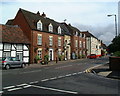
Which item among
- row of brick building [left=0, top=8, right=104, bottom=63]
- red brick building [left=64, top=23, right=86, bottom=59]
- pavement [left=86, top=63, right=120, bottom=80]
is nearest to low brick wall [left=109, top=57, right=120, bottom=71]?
pavement [left=86, top=63, right=120, bottom=80]

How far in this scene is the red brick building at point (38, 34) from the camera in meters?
30.7

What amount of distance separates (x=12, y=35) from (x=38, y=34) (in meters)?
6.20

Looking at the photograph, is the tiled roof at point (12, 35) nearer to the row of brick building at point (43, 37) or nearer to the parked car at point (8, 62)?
the row of brick building at point (43, 37)

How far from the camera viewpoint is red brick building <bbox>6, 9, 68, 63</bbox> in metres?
30.7

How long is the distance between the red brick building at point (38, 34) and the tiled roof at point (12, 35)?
1187 millimetres

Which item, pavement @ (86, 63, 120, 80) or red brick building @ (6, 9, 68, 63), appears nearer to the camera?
pavement @ (86, 63, 120, 80)

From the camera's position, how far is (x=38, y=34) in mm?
32406

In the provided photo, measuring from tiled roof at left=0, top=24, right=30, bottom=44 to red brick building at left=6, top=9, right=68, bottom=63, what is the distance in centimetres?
119

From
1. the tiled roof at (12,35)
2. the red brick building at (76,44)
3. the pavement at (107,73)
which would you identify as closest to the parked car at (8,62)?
the tiled roof at (12,35)

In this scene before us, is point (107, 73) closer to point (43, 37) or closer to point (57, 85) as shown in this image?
point (57, 85)

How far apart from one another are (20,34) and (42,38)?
5257mm

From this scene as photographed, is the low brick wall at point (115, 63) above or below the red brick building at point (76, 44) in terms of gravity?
below

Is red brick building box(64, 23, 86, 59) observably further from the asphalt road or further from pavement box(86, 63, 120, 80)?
the asphalt road

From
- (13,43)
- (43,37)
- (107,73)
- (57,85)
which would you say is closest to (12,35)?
(13,43)
